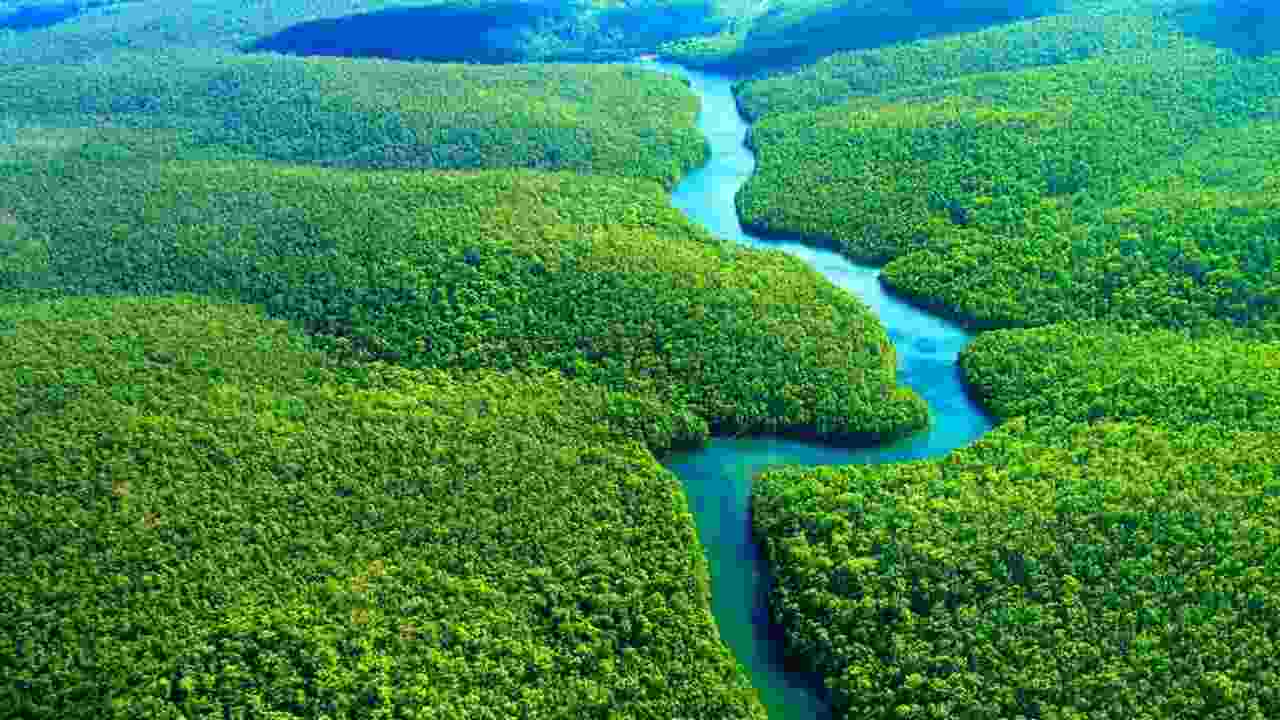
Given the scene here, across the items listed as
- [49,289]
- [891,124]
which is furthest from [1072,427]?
[49,289]

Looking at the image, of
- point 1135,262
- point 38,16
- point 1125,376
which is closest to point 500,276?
point 1125,376

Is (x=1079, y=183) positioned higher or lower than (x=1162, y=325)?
higher

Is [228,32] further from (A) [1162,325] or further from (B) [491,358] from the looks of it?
(A) [1162,325]

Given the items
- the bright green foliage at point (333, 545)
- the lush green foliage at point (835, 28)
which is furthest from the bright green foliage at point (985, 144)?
the bright green foliage at point (333, 545)

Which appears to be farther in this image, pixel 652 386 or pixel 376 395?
pixel 652 386

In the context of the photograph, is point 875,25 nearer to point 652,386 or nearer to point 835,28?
point 835,28

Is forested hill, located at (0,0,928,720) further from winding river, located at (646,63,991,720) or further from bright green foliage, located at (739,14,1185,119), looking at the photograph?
bright green foliage, located at (739,14,1185,119)

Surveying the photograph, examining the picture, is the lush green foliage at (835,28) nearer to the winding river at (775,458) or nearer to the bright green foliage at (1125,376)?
the winding river at (775,458)
